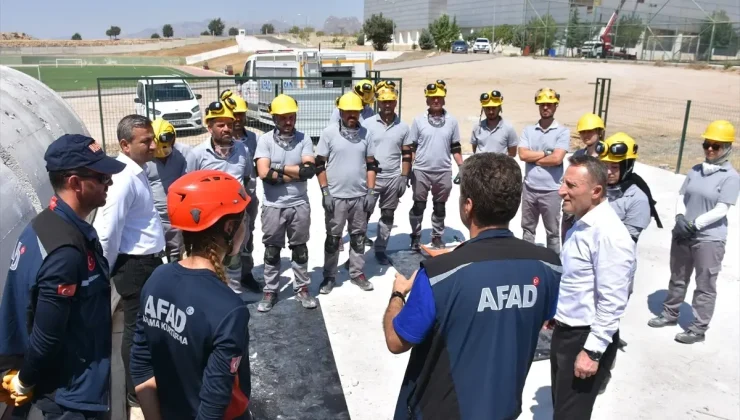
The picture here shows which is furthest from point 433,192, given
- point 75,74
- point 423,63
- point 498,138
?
point 423,63

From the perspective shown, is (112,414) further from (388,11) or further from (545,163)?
(388,11)

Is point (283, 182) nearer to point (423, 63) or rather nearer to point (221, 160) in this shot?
point (221, 160)

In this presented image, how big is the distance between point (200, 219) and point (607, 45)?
5432 cm

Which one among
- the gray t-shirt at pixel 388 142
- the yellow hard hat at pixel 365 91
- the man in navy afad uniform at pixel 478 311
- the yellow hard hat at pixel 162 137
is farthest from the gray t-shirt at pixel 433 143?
the man in navy afad uniform at pixel 478 311

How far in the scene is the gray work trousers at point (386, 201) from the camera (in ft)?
23.5

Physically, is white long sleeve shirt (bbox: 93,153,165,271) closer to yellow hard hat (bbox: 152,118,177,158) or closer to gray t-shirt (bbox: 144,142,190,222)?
yellow hard hat (bbox: 152,118,177,158)

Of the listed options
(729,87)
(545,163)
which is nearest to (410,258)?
(545,163)

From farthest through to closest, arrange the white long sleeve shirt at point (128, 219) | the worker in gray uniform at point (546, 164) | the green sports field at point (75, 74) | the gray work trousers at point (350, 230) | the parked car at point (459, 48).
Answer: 1. the parked car at point (459, 48)
2. the green sports field at point (75, 74)
3. the worker in gray uniform at point (546, 164)
4. the gray work trousers at point (350, 230)
5. the white long sleeve shirt at point (128, 219)

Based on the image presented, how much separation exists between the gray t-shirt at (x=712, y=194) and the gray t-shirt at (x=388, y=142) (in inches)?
129

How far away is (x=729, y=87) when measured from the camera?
3011 centimetres

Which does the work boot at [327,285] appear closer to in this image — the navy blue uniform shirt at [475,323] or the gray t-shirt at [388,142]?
the gray t-shirt at [388,142]

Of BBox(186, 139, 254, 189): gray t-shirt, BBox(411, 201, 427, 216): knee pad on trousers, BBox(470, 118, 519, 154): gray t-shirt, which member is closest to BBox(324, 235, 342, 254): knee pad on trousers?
BBox(186, 139, 254, 189): gray t-shirt

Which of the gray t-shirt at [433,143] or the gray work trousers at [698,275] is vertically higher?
the gray t-shirt at [433,143]

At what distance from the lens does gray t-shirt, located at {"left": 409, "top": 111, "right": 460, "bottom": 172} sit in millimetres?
7293
